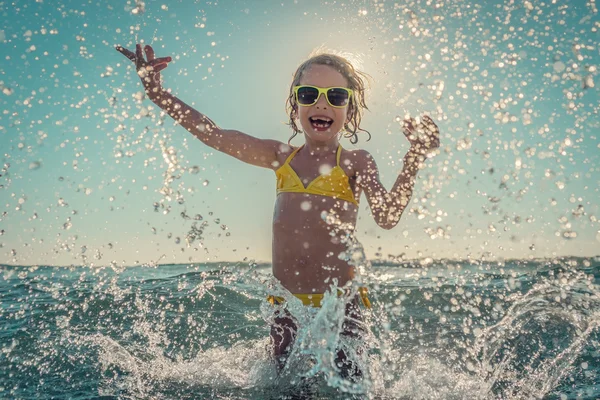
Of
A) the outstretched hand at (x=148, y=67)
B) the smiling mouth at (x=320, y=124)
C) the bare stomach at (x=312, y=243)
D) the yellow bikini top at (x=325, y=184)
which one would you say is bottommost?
the bare stomach at (x=312, y=243)

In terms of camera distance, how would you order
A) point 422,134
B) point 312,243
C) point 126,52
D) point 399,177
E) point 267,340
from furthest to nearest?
point 267,340
point 126,52
point 312,243
point 399,177
point 422,134

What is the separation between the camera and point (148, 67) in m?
3.95

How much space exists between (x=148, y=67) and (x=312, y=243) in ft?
6.38

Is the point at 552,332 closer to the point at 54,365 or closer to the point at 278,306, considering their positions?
the point at 278,306

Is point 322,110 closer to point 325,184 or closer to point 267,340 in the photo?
point 325,184

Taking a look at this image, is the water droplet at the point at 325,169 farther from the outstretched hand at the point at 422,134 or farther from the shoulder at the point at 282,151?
the outstretched hand at the point at 422,134

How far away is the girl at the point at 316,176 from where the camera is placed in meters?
3.56

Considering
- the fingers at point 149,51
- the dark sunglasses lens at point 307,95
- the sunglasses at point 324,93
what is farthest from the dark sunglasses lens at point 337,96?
the fingers at point 149,51

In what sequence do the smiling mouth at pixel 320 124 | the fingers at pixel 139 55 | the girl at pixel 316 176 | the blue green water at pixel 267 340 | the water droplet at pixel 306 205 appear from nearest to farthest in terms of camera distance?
the blue green water at pixel 267 340, the girl at pixel 316 176, the water droplet at pixel 306 205, the smiling mouth at pixel 320 124, the fingers at pixel 139 55

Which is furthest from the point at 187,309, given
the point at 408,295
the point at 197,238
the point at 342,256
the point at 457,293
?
the point at 457,293

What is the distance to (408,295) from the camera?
8086 millimetres

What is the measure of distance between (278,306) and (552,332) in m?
3.73

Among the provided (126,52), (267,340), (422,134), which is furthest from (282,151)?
(267,340)

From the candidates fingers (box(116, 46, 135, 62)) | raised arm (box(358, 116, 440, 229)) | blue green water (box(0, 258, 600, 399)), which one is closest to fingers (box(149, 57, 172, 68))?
fingers (box(116, 46, 135, 62))
